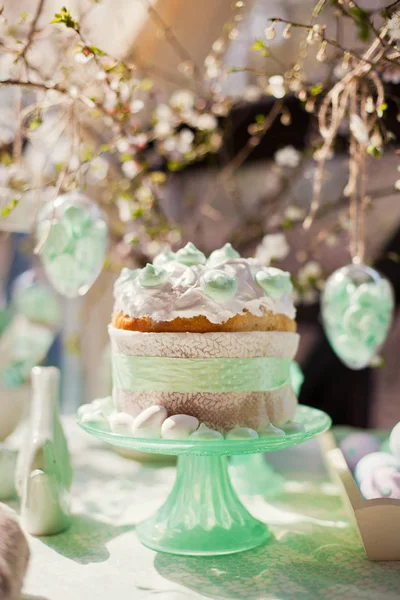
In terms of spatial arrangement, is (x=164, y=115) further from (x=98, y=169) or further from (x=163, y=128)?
(x=98, y=169)

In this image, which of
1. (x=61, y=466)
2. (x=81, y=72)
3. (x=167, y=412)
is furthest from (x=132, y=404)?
(x=81, y=72)

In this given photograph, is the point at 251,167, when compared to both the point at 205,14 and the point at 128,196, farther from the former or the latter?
the point at 128,196

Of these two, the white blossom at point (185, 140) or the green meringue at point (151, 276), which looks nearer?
the green meringue at point (151, 276)

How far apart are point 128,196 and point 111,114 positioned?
248 mm

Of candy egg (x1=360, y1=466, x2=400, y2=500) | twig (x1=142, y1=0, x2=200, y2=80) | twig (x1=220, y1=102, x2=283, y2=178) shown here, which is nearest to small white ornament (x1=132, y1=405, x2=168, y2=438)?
candy egg (x1=360, y1=466, x2=400, y2=500)

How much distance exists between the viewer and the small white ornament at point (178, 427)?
887mm

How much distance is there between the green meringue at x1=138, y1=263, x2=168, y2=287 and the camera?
94 centimetres

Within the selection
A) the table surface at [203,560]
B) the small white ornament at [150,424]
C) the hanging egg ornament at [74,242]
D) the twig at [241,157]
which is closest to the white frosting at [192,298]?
the small white ornament at [150,424]

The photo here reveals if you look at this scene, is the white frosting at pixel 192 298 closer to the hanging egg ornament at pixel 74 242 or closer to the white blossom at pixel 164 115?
the hanging egg ornament at pixel 74 242

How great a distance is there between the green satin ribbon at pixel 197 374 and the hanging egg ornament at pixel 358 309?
0.39 metres

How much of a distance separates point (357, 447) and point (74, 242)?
0.73 m

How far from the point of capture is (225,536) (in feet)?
3.34

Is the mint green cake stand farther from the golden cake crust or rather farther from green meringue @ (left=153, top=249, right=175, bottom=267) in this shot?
green meringue @ (left=153, top=249, right=175, bottom=267)

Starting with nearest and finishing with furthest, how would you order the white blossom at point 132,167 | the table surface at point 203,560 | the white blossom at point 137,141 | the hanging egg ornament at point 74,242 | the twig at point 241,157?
the table surface at point 203,560 → the hanging egg ornament at point 74,242 → the white blossom at point 137,141 → the white blossom at point 132,167 → the twig at point 241,157
